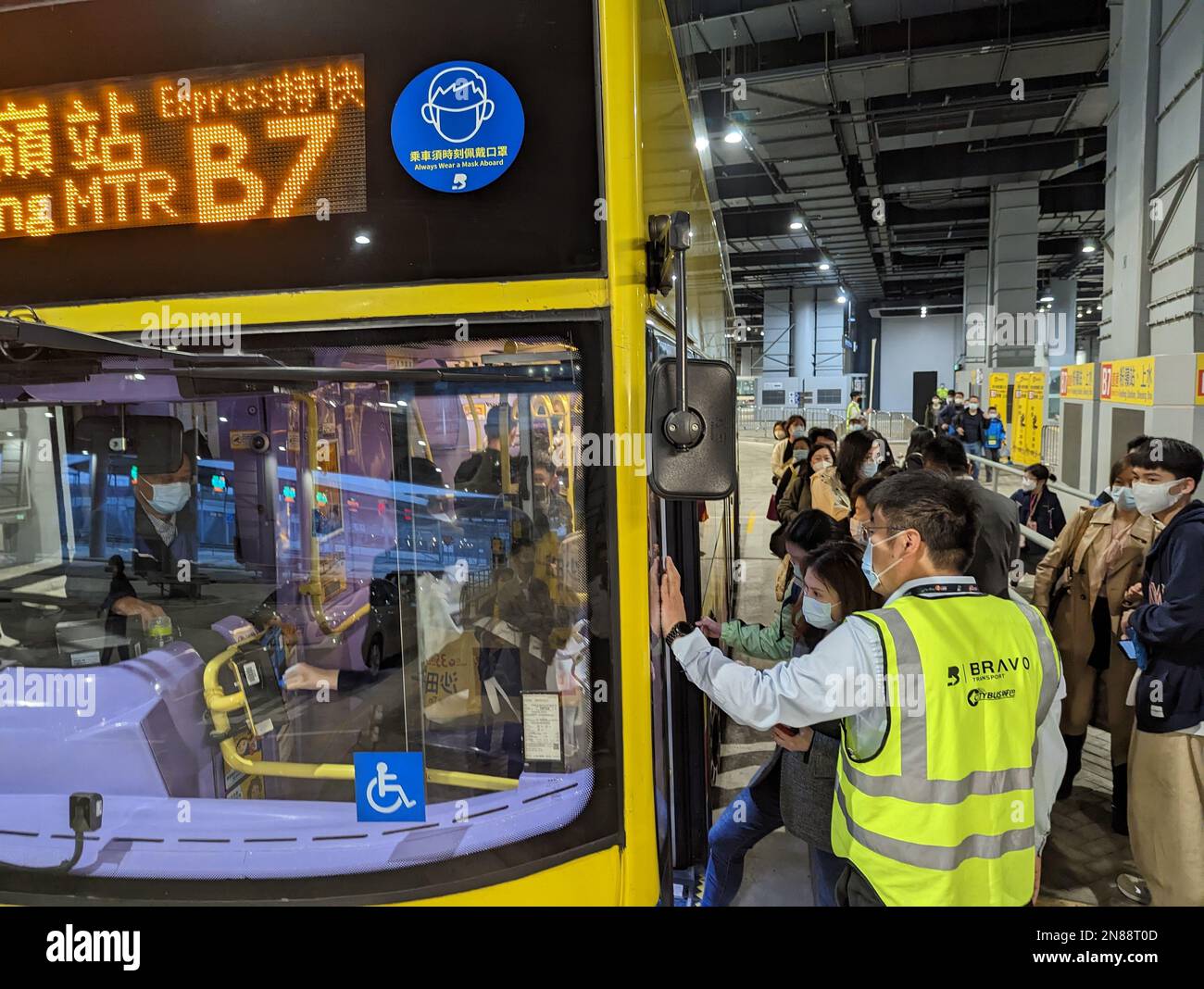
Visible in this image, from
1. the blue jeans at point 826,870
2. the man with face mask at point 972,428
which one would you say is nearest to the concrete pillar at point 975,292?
the man with face mask at point 972,428

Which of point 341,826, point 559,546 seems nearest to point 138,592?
point 341,826

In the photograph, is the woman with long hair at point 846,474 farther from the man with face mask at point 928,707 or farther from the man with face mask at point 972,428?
the man with face mask at point 972,428

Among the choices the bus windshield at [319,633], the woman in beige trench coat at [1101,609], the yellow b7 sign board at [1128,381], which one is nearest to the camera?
the bus windshield at [319,633]

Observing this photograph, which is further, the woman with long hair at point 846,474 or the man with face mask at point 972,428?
the man with face mask at point 972,428

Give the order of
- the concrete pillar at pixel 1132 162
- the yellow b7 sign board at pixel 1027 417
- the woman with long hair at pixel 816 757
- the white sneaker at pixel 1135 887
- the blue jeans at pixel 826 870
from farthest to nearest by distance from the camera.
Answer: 1. the yellow b7 sign board at pixel 1027 417
2. the concrete pillar at pixel 1132 162
3. the white sneaker at pixel 1135 887
4. the blue jeans at pixel 826 870
5. the woman with long hair at pixel 816 757

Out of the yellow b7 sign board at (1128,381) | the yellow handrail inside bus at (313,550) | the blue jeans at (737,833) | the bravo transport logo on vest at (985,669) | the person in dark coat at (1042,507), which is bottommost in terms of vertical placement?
the blue jeans at (737,833)

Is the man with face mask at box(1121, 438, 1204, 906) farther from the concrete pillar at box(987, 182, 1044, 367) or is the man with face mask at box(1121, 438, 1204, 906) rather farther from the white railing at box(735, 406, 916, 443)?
the white railing at box(735, 406, 916, 443)

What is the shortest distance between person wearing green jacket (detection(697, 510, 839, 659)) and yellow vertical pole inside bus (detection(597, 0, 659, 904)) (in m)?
1.50

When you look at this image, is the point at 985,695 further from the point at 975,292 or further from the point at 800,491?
the point at 975,292

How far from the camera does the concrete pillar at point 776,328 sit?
36.8 m

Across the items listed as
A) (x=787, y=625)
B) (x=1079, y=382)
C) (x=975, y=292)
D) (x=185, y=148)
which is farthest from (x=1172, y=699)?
(x=975, y=292)

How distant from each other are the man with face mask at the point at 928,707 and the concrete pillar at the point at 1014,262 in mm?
22365

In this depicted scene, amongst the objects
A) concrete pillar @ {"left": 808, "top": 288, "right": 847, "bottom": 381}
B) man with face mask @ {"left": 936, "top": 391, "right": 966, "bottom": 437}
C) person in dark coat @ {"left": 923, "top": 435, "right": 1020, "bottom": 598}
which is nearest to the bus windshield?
person in dark coat @ {"left": 923, "top": 435, "right": 1020, "bottom": 598}
